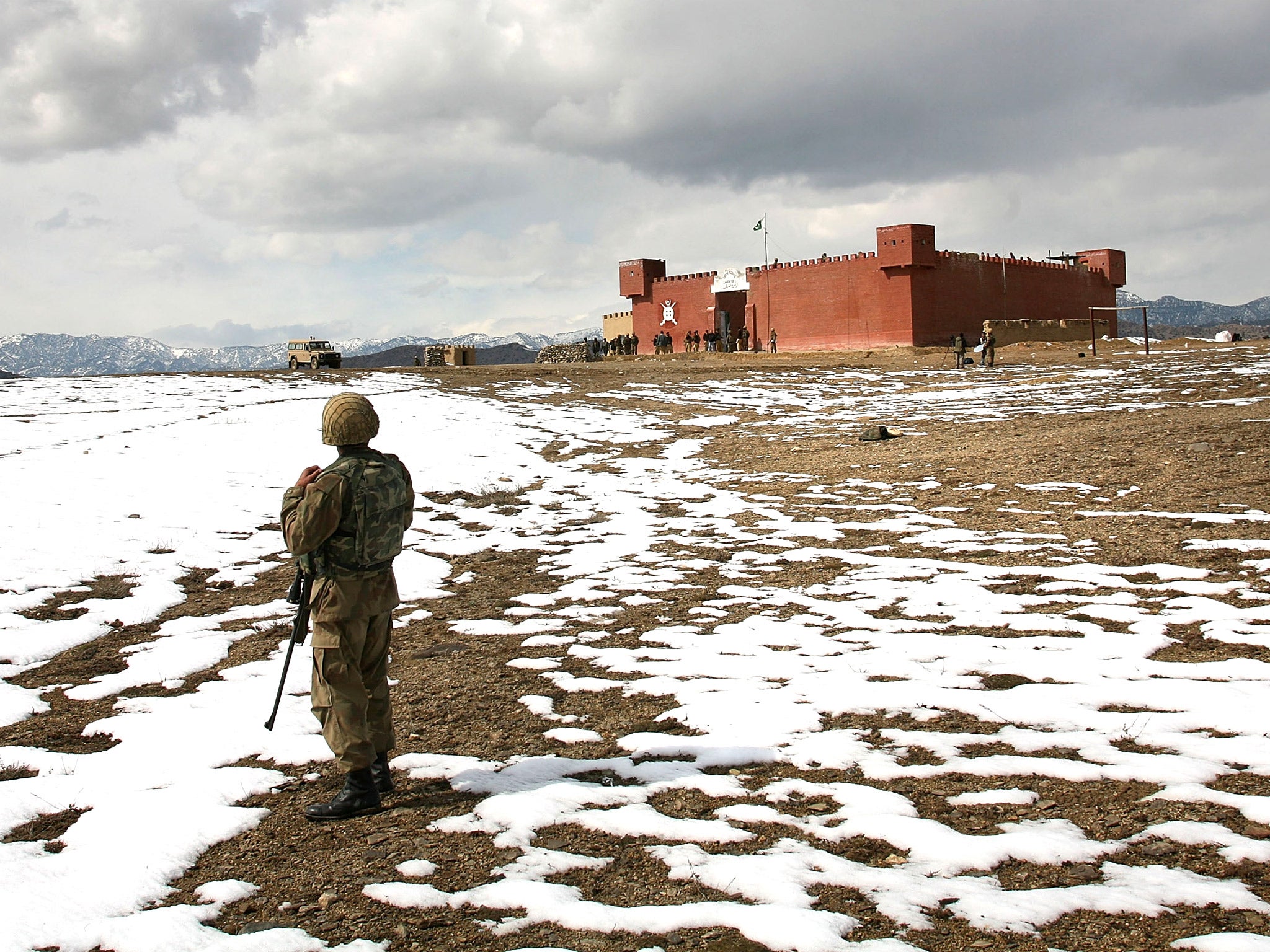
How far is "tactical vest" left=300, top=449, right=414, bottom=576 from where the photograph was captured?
13.9 ft

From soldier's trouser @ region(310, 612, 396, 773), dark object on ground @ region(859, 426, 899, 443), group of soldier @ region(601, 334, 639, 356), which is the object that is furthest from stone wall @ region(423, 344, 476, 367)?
soldier's trouser @ region(310, 612, 396, 773)

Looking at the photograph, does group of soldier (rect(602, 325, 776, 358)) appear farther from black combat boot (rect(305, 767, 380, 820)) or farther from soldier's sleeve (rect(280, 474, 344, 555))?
A: black combat boot (rect(305, 767, 380, 820))

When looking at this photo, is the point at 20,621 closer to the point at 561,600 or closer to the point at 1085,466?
the point at 561,600

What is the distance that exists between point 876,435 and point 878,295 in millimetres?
32609

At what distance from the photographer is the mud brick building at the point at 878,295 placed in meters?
45.2

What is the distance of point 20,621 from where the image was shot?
7199 millimetres

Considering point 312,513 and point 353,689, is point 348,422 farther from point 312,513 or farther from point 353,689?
point 353,689

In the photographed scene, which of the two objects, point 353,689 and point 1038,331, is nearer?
point 353,689

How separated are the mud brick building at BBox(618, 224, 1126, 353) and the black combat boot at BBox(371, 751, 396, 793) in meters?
43.7

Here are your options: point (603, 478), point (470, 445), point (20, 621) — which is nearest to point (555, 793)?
point (20, 621)

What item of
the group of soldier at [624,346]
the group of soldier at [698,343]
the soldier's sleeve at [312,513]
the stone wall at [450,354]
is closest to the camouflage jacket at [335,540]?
the soldier's sleeve at [312,513]

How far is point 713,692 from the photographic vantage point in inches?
211

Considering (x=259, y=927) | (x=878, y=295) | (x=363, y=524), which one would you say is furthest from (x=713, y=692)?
(x=878, y=295)

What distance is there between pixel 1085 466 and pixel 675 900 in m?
9.93
